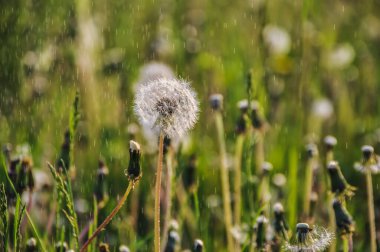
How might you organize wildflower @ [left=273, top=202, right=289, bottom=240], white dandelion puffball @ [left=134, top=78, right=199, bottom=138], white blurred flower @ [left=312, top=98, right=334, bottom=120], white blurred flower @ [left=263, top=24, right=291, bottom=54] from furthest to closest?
white blurred flower @ [left=263, top=24, right=291, bottom=54]
white blurred flower @ [left=312, top=98, right=334, bottom=120]
wildflower @ [left=273, top=202, right=289, bottom=240]
white dandelion puffball @ [left=134, top=78, right=199, bottom=138]

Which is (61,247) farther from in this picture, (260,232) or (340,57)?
(340,57)

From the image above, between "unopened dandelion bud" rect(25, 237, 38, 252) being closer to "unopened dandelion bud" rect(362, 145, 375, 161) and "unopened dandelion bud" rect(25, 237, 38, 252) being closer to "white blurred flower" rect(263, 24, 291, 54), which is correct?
"unopened dandelion bud" rect(362, 145, 375, 161)

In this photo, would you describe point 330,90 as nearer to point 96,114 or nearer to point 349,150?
point 349,150

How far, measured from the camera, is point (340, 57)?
3680mm

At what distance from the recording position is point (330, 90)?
3.34m

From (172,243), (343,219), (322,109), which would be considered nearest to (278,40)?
(322,109)

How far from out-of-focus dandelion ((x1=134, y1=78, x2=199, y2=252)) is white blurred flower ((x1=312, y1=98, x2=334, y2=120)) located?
1557mm

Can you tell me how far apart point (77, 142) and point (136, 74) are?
0.50 m

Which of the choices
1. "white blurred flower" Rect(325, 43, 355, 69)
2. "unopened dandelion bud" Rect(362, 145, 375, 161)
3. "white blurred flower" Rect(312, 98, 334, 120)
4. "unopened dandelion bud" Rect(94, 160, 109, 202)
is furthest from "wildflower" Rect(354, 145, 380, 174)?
"white blurred flower" Rect(325, 43, 355, 69)

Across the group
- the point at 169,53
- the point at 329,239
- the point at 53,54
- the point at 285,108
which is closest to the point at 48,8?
the point at 53,54

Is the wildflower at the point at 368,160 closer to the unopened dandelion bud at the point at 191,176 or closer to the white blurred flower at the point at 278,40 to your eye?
the unopened dandelion bud at the point at 191,176

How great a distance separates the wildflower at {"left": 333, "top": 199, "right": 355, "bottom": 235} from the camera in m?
1.45

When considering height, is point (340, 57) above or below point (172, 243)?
above

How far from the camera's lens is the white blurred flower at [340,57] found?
143 inches
